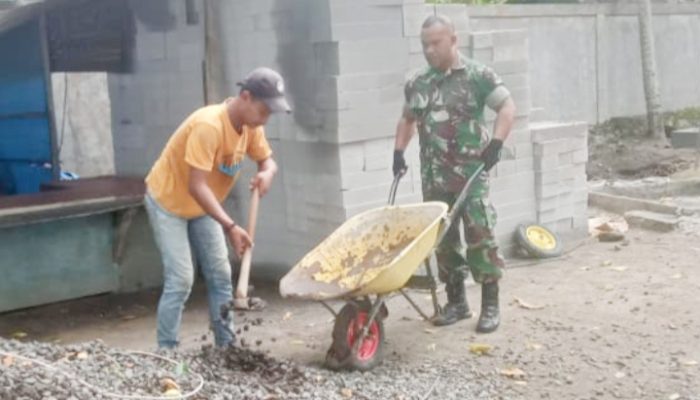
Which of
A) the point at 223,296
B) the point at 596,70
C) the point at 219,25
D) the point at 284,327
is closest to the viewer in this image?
the point at 223,296

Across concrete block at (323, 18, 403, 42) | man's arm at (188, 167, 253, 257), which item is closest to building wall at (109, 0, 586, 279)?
concrete block at (323, 18, 403, 42)

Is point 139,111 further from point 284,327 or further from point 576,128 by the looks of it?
point 576,128

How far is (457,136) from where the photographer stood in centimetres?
671

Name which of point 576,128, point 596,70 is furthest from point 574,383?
point 596,70

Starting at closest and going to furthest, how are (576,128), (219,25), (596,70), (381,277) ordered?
(381,277) < (219,25) < (576,128) < (596,70)

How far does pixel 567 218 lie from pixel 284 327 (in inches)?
131

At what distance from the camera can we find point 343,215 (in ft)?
25.2

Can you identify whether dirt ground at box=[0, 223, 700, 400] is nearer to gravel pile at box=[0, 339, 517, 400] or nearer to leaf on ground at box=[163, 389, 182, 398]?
gravel pile at box=[0, 339, 517, 400]

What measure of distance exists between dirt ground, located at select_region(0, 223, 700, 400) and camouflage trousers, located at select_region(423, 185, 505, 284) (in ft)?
1.38

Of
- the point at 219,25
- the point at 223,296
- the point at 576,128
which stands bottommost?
the point at 223,296

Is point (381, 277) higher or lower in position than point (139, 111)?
lower

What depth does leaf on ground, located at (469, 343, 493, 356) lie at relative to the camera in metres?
6.39

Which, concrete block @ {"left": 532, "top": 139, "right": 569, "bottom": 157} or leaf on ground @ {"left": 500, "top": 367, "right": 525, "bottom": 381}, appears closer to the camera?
leaf on ground @ {"left": 500, "top": 367, "right": 525, "bottom": 381}

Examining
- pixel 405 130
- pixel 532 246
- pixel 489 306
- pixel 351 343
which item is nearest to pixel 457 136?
pixel 405 130
